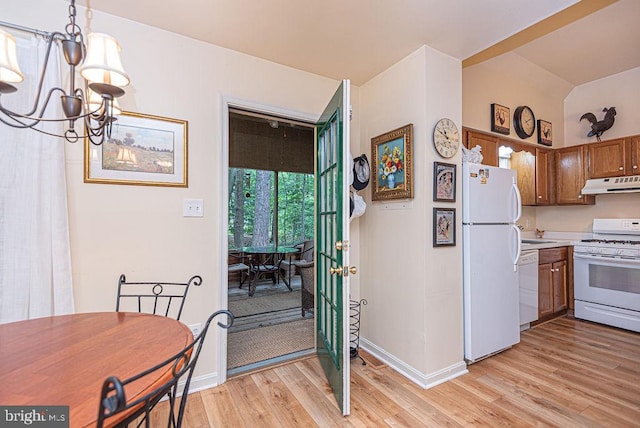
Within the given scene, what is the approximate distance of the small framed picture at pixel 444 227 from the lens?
2266mm

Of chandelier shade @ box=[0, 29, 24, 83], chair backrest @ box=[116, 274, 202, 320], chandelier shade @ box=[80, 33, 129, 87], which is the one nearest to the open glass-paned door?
chair backrest @ box=[116, 274, 202, 320]

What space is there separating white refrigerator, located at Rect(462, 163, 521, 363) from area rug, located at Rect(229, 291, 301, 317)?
2.50 metres

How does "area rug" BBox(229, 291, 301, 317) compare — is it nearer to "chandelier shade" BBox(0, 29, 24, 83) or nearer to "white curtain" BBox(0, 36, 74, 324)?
"white curtain" BBox(0, 36, 74, 324)

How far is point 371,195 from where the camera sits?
2793 millimetres

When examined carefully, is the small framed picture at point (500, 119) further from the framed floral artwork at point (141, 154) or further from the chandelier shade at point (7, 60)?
the chandelier shade at point (7, 60)

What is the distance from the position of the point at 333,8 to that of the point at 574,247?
3.73 metres

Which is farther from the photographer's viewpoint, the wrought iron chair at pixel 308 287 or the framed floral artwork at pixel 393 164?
the wrought iron chair at pixel 308 287

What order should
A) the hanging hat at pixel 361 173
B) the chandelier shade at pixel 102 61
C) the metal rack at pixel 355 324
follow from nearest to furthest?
the chandelier shade at pixel 102 61 < the hanging hat at pixel 361 173 < the metal rack at pixel 355 324

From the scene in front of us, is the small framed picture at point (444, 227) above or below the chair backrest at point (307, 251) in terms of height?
above

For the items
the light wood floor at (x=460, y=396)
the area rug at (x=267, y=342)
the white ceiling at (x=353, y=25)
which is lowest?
the area rug at (x=267, y=342)

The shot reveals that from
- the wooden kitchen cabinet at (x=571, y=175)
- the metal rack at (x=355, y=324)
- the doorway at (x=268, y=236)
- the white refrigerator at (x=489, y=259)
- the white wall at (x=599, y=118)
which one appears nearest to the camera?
the white refrigerator at (x=489, y=259)

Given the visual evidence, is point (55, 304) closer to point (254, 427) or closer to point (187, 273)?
point (187, 273)

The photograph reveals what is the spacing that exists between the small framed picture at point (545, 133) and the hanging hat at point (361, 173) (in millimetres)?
2639

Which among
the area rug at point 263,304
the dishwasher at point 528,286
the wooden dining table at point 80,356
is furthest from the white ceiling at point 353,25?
the area rug at point 263,304
